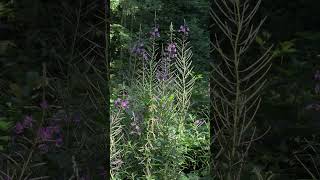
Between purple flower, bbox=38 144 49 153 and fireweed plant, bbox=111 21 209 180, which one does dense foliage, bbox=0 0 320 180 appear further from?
fireweed plant, bbox=111 21 209 180

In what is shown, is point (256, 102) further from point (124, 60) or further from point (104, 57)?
point (124, 60)

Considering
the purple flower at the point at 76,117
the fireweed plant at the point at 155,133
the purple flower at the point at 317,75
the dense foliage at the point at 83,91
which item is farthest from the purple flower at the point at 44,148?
the purple flower at the point at 317,75

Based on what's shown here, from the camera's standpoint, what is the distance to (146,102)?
3.73 m

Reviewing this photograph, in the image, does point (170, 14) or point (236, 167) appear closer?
point (236, 167)

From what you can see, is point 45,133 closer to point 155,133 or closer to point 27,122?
point 27,122

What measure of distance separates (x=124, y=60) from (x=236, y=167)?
3047 mm

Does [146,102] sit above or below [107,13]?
below

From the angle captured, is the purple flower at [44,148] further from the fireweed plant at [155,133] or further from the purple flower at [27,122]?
the fireweed plant at [155,133]

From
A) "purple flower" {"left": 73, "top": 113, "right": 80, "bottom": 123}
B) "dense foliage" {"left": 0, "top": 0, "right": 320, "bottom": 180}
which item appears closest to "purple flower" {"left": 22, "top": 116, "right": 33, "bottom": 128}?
"dense foliage" {"left": 0, "top": 0, "right": 320, "bottom": 180}

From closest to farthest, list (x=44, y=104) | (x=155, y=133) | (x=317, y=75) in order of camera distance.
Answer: (x=317, y=75) → (x=44, y=104) → (x=155, y=133)

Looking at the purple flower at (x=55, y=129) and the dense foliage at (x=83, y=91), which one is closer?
the dense foliage at (x=83, y=91)

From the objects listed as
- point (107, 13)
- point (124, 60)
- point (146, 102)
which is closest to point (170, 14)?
point (124, 60)

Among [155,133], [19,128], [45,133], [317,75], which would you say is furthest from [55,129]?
[155,133]

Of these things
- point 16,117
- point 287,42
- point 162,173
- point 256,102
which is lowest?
point 162,173
